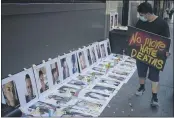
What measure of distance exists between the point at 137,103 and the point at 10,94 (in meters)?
1.78

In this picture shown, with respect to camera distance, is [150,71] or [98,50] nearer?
[150,71]

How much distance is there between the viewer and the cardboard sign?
11.3 ft

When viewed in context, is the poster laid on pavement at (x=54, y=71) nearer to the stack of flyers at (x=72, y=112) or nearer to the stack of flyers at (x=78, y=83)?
the stack of flyers at (x=78, y=83)

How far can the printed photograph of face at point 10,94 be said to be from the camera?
3.00 m

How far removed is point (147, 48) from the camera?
3.58 metres

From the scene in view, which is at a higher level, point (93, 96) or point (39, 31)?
point (39, 31)

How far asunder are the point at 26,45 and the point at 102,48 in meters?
2.73

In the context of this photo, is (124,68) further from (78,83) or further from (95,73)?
(78,83)

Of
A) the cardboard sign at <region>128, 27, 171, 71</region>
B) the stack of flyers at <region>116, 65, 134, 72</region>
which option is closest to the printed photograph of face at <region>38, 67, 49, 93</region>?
the cardboard sign at <region>128, 27, 171, 71</region>

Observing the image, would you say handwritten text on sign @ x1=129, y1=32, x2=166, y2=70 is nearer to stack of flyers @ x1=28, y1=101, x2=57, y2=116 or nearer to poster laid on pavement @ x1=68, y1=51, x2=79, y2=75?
poster laid on pavement @ x1=68, y1=51, x2=79, y2=75

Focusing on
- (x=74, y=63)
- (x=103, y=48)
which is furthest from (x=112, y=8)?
(x=74, y=63)

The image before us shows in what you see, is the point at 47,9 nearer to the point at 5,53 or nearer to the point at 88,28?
the point at 5,53

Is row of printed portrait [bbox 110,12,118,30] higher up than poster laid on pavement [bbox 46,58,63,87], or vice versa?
row of printed portrait [bbox 110,12,118,30]

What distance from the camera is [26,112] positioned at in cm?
311
